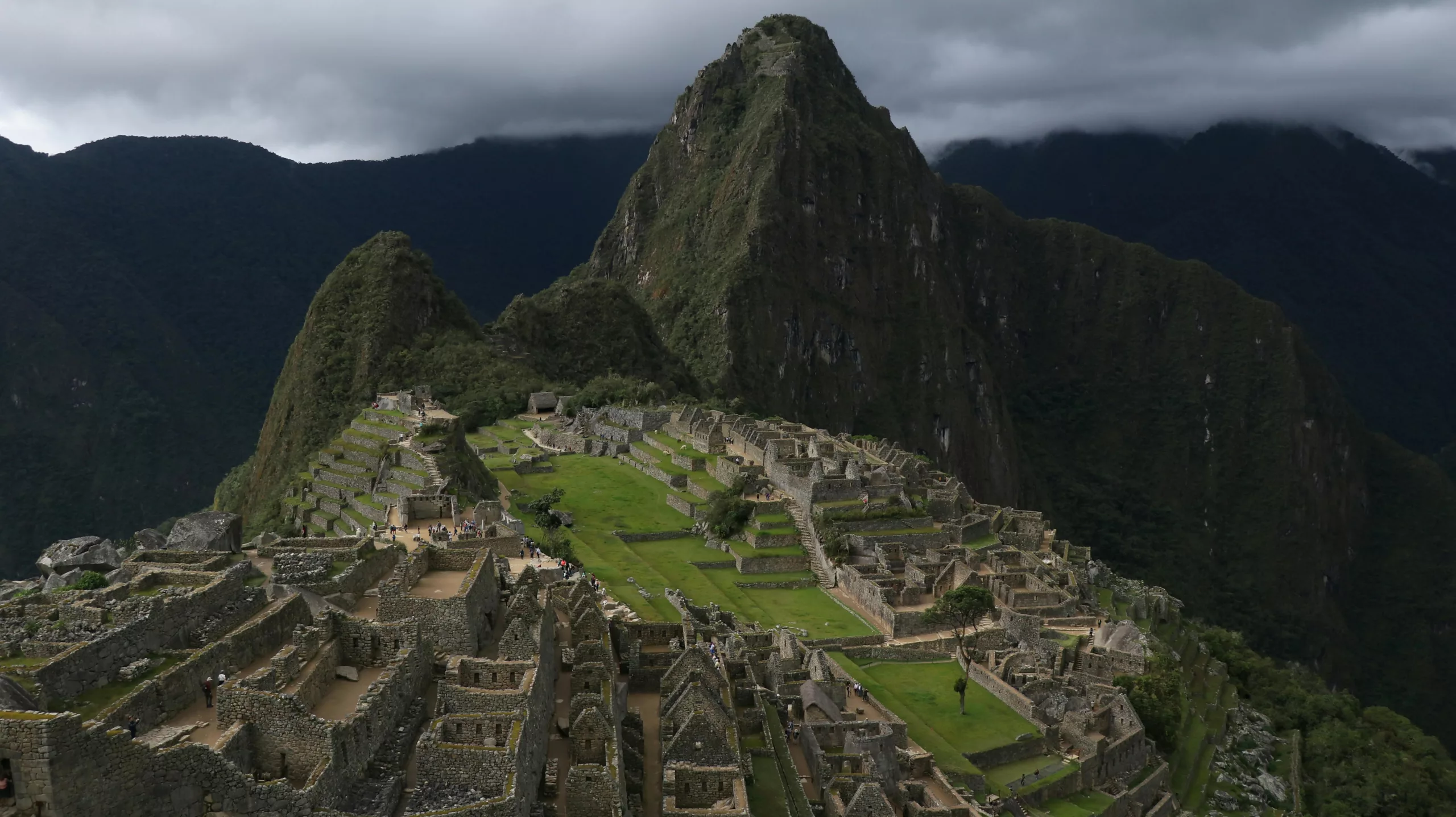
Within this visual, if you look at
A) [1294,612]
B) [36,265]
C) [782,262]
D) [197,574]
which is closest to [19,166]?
[36,265]

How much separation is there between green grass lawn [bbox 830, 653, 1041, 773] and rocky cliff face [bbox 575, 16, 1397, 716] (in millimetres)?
101603

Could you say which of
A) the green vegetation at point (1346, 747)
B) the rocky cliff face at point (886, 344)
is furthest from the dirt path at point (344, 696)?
the rocky cliff face at point (886, 344)

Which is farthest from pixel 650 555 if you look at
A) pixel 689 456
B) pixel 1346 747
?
pixel 1346 747

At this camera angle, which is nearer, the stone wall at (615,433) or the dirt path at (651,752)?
the dirt path at (651,752)

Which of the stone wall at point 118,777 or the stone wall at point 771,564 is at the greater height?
the stone wall at point 118,777

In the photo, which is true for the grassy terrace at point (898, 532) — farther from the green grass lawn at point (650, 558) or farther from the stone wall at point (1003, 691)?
the stone wall at point (1003, 691)

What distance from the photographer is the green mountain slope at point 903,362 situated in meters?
148

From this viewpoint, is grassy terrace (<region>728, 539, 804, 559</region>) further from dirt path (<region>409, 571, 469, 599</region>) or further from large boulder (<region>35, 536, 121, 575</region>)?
large boulder (<region>35, 536, 121, 575</region>)

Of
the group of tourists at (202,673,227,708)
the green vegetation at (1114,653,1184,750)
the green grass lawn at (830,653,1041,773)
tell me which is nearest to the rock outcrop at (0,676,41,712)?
the group of tourists at (202,673,227,708)

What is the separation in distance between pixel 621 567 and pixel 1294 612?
416ft

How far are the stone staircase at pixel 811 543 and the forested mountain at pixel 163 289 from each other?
182ft

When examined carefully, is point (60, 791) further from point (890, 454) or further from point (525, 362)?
point (525, 362)

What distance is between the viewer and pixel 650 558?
144 feet

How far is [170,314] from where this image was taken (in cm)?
11319
